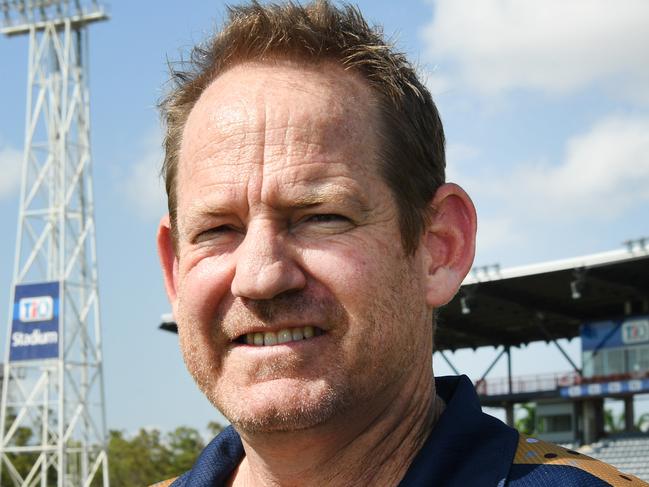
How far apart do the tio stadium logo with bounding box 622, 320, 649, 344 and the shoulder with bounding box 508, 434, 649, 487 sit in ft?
96.6

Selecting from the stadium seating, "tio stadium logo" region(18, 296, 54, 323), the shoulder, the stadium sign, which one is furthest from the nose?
"tio stadium logo" region(18, 296, 54, 323)

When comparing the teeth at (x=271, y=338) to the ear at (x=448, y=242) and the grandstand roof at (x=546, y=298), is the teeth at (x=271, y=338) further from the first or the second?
the grandstand roof at (x=546, y=298)

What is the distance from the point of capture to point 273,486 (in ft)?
7.36

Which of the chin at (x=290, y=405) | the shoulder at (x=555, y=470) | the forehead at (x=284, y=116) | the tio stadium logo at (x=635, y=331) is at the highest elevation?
the tio stadium logo at (x=635, y=331)

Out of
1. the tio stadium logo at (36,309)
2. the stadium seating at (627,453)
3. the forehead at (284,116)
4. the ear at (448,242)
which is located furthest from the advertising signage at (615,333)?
the forehead at (284,116)

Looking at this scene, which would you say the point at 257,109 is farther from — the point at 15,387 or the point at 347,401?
the point at 15,387

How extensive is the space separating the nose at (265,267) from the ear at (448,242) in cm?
34

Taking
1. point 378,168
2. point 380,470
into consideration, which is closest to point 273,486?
point 380,470

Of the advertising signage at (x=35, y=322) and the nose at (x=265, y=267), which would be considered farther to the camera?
the advertising signage at (x=35, y=322)

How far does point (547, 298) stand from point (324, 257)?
30.6m

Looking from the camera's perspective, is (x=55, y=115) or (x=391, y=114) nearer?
(x=391, y=114)

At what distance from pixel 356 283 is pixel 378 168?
0.26m

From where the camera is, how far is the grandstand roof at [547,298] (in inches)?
1089

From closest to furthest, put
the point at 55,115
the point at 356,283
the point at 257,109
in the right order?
the point at 356,283, the point at 257,109, the point at 55,115
